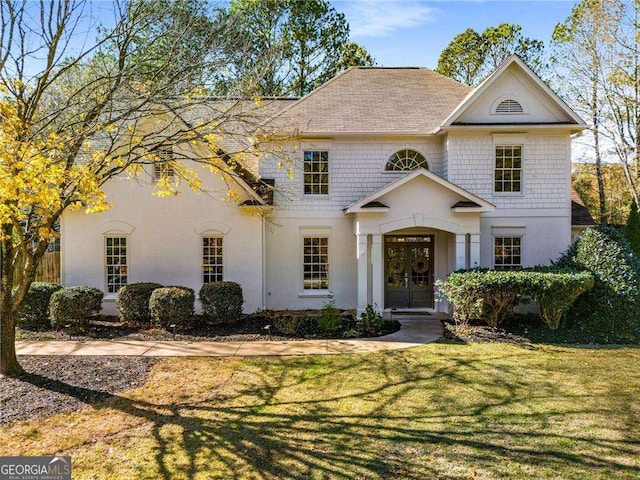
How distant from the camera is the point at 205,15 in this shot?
862 cm

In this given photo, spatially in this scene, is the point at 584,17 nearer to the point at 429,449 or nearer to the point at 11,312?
→ the point at 429,449

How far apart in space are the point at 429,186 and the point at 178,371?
868 cm

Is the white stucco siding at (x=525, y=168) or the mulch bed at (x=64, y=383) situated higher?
the white stucco siding at (x=525, y=168)

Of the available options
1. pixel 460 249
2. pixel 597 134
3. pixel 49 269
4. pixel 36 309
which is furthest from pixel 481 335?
pixel 597 134

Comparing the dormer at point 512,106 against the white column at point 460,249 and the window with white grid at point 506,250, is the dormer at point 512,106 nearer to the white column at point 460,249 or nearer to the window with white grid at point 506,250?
the white column at point 460,249

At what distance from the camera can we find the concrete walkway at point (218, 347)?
9.83 m

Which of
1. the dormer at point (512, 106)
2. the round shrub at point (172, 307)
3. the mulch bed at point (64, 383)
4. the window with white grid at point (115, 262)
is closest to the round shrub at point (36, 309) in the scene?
the window with white grid at point (115, 262)

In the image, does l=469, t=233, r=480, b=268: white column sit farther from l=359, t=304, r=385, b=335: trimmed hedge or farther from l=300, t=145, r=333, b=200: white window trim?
l=300, t=145, r=333, b=200: white window trim

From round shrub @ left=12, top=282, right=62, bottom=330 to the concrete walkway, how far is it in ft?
5.39

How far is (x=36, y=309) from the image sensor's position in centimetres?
1227

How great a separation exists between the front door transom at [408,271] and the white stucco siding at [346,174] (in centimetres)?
204

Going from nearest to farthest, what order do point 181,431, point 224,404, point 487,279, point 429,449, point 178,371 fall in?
point 429,449
point 181,431
point 224,404
point 178,371
point 487,279

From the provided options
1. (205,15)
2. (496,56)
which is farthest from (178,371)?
(496,56)

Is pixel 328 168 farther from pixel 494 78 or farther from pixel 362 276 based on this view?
pixel 494 78
